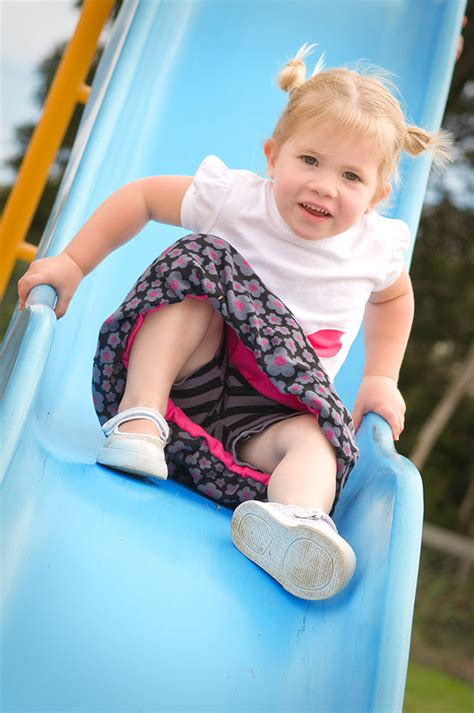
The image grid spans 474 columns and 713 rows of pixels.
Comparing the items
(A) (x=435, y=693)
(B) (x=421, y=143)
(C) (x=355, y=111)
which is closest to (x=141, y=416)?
(C) (x=355, y=111)

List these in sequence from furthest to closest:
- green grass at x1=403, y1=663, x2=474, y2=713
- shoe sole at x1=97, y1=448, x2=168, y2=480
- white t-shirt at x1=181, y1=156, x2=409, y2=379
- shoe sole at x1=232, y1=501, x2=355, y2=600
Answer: green grass at x1=403, y1=663, x2=474, y2=713
white t-shirt at x1=181, y1=156, x2=409, y2=379
shoe sole at x1=97, y1=448, x2=168, y2=480
shoe sole at x1=232, y1=501, x2=355, y2=600

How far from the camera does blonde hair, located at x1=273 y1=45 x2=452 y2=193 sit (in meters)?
1.51

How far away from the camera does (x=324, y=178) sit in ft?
4.86

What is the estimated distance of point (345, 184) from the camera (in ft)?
4.91

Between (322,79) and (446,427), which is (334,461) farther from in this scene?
(446,427)

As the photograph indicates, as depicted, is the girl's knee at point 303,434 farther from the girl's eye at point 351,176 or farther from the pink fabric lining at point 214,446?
the girl's eye at point 351,176

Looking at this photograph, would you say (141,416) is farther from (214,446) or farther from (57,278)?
(57,278)

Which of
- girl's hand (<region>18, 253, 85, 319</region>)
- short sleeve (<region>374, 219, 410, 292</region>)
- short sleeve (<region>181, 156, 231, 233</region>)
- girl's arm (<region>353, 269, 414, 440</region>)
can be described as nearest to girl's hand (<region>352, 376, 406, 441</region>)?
girl's arm (<region>353, 269, 414, 440</region>)

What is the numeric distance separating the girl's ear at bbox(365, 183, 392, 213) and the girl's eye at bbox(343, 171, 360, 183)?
0.10 metres

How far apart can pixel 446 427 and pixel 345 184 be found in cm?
444

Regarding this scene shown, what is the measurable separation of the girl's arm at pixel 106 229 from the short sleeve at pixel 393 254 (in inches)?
15.0

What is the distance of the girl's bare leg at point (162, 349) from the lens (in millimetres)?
1363

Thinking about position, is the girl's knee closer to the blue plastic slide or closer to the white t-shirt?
the blue plastic slide

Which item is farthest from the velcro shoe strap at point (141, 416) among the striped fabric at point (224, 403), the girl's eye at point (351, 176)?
the girl's eye at point (351, 176)
